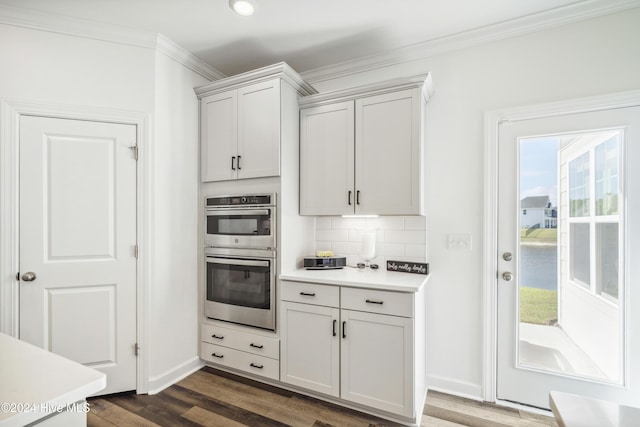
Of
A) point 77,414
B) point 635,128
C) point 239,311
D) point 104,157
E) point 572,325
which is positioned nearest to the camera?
point 77,414

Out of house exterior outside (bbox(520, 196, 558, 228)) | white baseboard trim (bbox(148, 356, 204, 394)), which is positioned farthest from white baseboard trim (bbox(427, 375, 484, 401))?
white baseboard trim (bbox(148, 356, 204, 394))

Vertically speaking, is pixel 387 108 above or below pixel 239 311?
above

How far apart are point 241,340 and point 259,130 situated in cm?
173

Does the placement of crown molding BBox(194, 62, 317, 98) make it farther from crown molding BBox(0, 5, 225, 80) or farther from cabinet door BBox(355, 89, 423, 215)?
cabinet door BBox(355, 89, 423, 215)

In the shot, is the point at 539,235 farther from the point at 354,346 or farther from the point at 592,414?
the point at 592,414

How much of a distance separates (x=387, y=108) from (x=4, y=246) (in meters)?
2.82

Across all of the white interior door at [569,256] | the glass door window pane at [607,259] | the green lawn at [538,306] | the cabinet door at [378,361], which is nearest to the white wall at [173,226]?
the cabinet door at [378,361]

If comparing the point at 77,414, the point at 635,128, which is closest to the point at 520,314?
the point at 635,128

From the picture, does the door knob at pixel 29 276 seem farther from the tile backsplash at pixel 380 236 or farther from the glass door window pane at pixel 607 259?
the glass door window pane at pixel 607 259

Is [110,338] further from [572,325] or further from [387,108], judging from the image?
[572,325]

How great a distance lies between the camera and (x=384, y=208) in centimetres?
241

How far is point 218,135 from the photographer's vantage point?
2764mm

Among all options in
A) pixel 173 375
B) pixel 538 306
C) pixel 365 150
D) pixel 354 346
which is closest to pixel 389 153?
pixel 365 150

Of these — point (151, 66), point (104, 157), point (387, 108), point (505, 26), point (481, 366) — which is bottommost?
point (481, 366)
